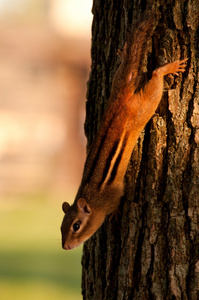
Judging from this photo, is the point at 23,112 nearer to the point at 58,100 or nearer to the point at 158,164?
the point at 58,100

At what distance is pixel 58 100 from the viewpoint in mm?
10203

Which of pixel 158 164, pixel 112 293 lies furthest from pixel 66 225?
pixel 158 164

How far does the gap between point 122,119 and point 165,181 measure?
1.52ft

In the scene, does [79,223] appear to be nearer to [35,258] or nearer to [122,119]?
[122,119]

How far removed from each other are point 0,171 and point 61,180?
1223 mm

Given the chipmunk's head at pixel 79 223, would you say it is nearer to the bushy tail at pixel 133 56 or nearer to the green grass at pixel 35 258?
the bushy tail at pixel 133 56

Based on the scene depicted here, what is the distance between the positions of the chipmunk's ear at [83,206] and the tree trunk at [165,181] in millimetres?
297

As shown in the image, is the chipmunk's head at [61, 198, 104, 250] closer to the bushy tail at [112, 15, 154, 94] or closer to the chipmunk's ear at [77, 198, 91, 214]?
the chipmunk's ear at [77, 198, 91, 214]

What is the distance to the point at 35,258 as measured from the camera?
6.88 metres

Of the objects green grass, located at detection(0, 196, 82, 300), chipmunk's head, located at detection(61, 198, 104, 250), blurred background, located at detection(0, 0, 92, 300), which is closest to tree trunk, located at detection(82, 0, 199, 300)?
chipmunk's head, located at detection(61, 198, 104, 250)

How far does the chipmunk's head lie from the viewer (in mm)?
3271

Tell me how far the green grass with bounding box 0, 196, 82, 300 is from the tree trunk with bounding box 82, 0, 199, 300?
7.78 feet

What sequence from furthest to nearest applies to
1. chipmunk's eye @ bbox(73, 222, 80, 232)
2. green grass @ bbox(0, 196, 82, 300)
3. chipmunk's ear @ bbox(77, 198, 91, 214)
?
green grass @ bbox(0, 196, 82, 300), chipmunk's eye @ bbox(73, 222, 80, 232), chipmunk's ear @ bbox(77, 198, 91, 214)

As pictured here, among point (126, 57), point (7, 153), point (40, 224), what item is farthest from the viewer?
point (7, 153)
